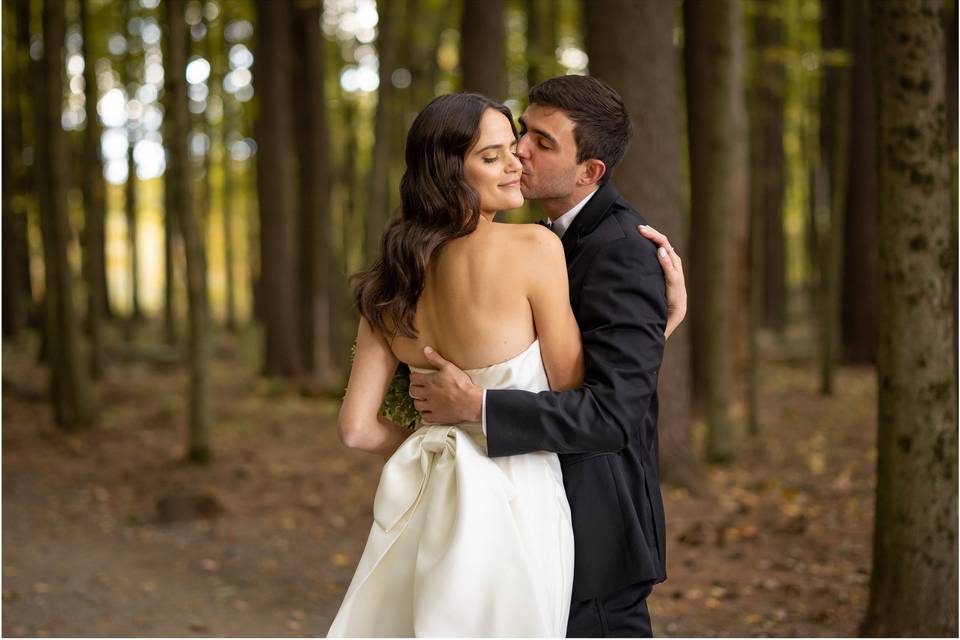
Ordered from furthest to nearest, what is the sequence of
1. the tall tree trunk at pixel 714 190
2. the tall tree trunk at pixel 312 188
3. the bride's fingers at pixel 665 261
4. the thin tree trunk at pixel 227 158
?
the thin tree trunk at pixel 227 158 < the tall tree trunk at pixel 312 188 < the tall tree trunk at pixel 714 190 < the bride's fingers at pixel 665 261

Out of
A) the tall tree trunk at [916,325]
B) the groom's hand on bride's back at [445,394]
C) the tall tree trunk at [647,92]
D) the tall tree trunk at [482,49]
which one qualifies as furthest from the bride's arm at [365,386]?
the tall tree trunk at [482,49]

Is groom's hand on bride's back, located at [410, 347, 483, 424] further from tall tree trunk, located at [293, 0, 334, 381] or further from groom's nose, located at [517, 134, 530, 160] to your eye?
tall tree trunk, located at [293, 0, 334, 381]

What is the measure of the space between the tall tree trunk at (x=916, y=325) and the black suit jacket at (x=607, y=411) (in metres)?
2.33

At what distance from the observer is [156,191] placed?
4394 cm

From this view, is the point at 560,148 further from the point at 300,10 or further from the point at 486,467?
the point at 300,10

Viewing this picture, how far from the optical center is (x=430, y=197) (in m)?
3.02

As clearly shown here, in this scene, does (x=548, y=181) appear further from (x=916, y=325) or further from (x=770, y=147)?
(x=770, y=147)

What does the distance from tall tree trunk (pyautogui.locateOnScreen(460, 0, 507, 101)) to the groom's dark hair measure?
7887mm

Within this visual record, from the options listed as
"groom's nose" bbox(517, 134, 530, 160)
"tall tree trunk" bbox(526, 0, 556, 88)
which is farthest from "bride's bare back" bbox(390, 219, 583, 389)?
"tall tree trunk" bbox(526, 0, 556, 88)

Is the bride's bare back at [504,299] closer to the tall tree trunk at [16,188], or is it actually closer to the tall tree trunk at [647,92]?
the tall tree trunk at [647,92]

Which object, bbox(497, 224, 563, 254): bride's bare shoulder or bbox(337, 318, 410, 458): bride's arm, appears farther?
bbox(337, 318, 410, 458): bride's arm

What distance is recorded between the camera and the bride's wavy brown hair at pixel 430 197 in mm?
3012

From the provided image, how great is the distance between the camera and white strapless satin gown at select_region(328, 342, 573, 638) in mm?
3002

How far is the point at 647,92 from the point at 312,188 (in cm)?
947
